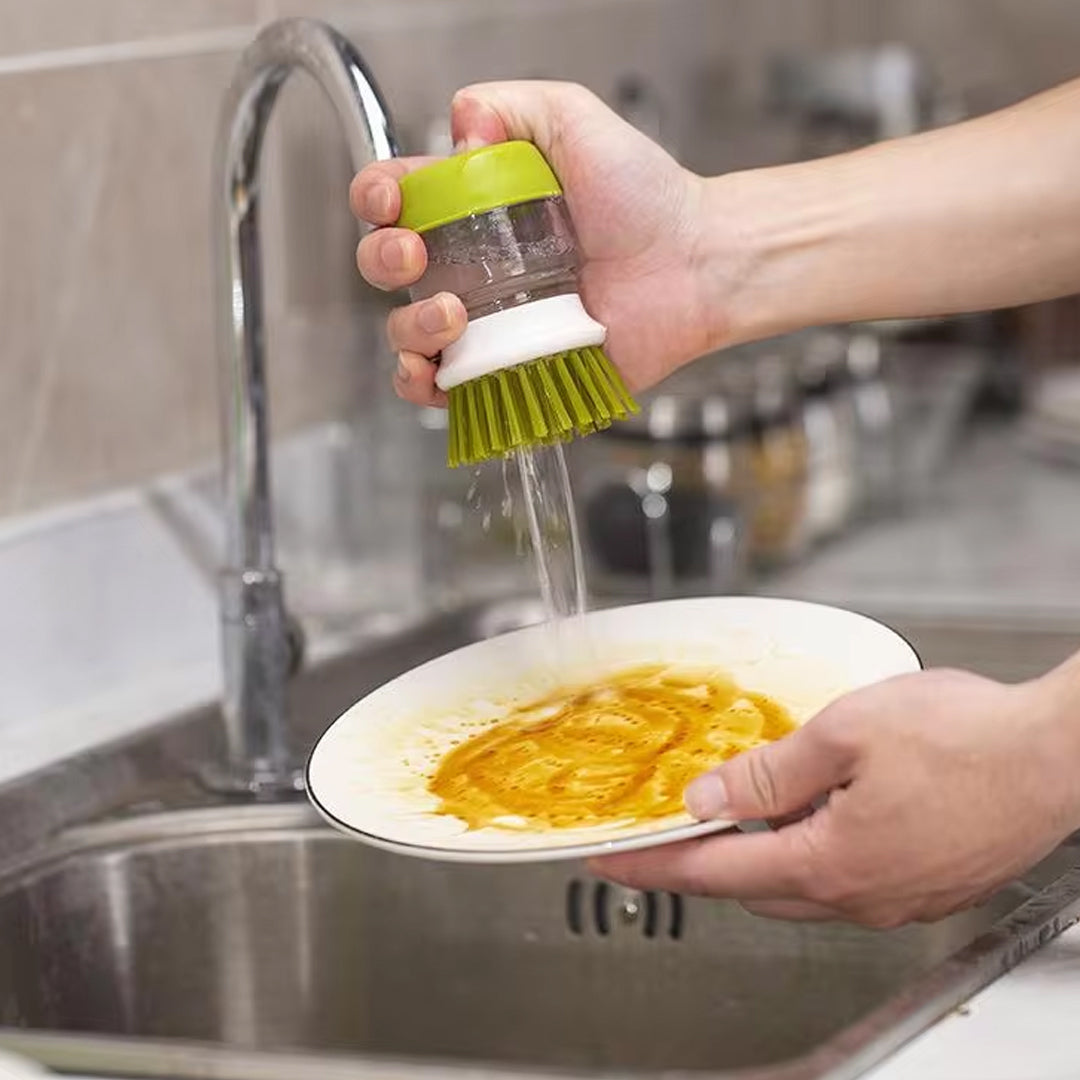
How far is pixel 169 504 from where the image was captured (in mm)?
1403

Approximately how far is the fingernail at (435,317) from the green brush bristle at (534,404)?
0.10ft

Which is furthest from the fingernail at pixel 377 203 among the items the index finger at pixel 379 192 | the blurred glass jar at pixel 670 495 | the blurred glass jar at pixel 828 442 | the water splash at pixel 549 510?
the blurred glass jar at pixel 828 442

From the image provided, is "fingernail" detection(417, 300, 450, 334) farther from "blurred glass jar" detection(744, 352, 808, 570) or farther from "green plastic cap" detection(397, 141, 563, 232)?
"blurred glass jar" detection(744, 352, 808, 570)

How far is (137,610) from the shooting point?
1366 millimetres

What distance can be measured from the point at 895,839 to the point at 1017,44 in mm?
1740

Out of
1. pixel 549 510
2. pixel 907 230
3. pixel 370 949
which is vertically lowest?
pixel 370 949

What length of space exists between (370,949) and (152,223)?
459 mm

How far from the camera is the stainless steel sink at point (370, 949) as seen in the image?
108 cm

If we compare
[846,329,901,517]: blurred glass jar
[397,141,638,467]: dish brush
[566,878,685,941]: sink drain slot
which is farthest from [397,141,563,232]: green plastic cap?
[846,329,901,517]: blurred glass jar

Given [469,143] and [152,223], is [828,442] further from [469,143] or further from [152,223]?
[469,143]

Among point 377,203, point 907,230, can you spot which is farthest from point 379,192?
point 907,230

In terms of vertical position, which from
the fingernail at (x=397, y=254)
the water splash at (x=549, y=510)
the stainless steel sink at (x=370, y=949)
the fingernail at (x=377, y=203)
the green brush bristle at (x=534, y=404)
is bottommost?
the stainless steel sink at (x=370, y=949)

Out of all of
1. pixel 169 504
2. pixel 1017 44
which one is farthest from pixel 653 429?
pixel 1017 44

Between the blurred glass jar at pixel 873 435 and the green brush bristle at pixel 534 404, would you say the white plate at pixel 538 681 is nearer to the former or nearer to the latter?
the green brush bristle at pixel 534 404
